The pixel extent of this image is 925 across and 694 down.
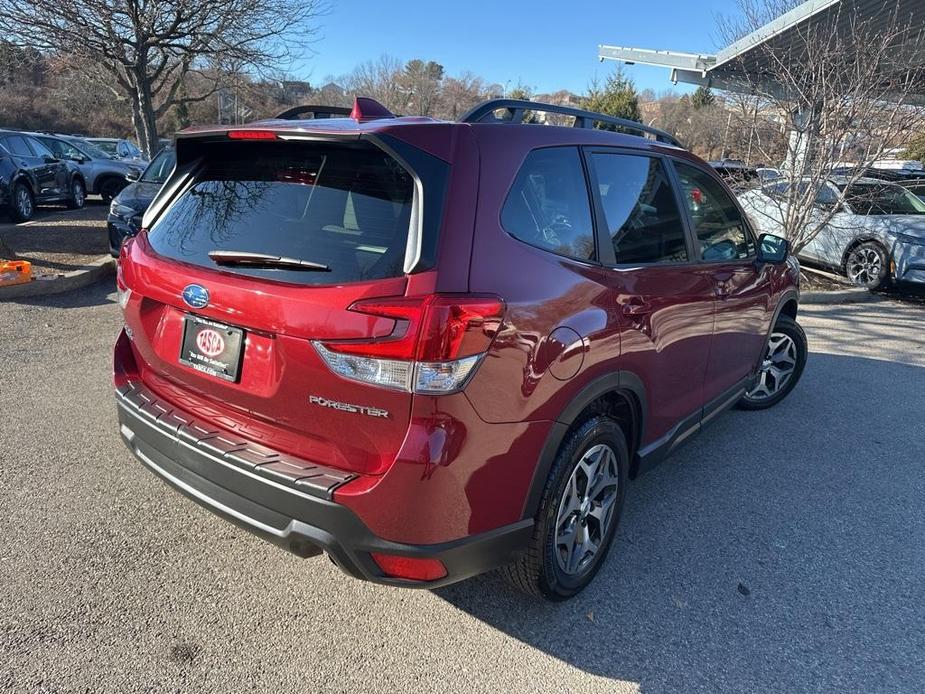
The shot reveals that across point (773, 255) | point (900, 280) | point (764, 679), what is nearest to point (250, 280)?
point (764, 679)

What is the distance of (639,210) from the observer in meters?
2.97

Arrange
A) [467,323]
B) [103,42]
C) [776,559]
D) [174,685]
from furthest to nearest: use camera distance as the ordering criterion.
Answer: [103,42], [776,559], [174,685], [467,323]

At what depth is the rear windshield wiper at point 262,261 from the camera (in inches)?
81.7

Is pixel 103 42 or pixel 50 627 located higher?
pixel 103 42

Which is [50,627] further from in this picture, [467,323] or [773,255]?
[773,255]

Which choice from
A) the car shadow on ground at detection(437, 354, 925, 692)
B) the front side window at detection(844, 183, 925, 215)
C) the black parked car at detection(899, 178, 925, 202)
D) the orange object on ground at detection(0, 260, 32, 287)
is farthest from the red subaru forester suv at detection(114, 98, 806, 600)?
the black parked car at detection(899, 178, 925, 202)

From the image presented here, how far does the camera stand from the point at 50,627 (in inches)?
91.5

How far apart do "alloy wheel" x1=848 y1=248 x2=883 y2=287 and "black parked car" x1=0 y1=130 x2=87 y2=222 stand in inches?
586

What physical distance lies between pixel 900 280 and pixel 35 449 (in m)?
11.2

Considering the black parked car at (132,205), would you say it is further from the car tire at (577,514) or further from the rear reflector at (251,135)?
the car tire at (577,514)

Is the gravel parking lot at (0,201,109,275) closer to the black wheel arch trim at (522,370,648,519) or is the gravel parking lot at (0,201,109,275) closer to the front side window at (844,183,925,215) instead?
the black wheel arch trim at (522,370,648,519)

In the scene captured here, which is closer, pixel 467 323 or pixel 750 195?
pixel 467 323

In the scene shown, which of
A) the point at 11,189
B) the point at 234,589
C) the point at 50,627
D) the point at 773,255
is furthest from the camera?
the point at 11,189

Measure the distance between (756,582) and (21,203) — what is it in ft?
45.6
